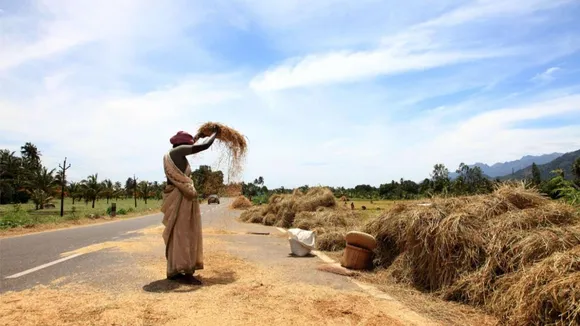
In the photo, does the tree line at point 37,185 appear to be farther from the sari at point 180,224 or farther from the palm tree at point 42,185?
the sari at point 180,224

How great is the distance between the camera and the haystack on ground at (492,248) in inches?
158

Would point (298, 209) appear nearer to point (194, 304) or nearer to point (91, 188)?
point (194, 304)

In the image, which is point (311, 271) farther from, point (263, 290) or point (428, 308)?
point (428, 308)

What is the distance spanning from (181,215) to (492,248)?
4294 millimetres

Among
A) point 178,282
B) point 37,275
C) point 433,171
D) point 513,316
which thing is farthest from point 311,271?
point 433,171

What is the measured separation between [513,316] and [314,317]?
6.57 ft

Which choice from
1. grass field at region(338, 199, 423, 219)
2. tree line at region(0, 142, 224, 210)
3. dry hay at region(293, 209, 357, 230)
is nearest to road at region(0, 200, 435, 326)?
grass field at region(338, 199, 423, 219)

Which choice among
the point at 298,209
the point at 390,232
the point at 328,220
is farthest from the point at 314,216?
the point at 390,232

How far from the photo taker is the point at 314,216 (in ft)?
50.7

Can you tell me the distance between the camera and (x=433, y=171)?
98.2 m

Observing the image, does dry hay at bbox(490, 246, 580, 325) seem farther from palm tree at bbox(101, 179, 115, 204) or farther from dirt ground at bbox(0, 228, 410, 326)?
palm tree at bbox(101, 179, 115, 204)

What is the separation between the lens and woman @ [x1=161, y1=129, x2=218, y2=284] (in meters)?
5.94

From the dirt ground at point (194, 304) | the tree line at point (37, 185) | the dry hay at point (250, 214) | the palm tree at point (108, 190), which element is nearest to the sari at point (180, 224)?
the dirt ground at point (194, 304)

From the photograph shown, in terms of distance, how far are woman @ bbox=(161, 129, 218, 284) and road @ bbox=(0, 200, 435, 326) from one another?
1.08 ft
